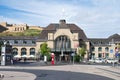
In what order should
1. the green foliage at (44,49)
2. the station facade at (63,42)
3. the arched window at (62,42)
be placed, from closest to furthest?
the green foliage at (44,49)
the station facade at (63,42)
the arched window at (62,42)

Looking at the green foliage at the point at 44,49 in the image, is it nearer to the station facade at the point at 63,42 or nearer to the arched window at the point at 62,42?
the station facade at the point at 63,42

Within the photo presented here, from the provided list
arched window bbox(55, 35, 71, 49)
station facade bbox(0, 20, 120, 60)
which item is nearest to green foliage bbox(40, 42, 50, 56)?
station facade bbox(0, 20, 120, 60)

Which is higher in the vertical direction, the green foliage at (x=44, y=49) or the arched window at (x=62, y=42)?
the arched window at (x=62, y=42)

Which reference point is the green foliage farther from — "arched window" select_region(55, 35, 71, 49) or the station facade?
"arched window" select_region(55, 35, 71, 49)

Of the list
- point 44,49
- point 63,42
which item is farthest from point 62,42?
point 44,49

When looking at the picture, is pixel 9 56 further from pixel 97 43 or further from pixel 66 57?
pixel 97 43

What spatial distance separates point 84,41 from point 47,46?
18020 mm

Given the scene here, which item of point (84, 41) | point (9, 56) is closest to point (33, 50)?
point (84, 41)

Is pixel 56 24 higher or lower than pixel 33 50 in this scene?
higher

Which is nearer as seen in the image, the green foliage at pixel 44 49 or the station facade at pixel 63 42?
the green foliage at pixel 44 49

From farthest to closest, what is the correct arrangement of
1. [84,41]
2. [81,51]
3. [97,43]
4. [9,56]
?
[97,43] < [84,41] < [81,51] < [9,56]

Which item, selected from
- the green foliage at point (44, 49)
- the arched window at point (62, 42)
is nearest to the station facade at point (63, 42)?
the arched window at point (62, 42)

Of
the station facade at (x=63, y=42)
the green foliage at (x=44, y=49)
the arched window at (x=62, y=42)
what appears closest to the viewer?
the green foliage at (x=44, y=49)

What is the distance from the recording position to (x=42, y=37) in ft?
450
